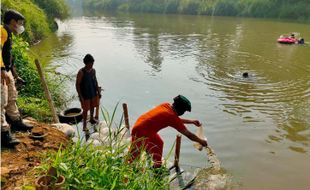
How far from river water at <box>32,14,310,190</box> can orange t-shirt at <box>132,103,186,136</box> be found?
235cm

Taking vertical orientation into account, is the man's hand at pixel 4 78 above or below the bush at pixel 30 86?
above

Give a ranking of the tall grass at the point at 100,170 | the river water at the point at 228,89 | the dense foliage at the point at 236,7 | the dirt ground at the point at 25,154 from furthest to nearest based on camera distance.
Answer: the dense foliage at the point at 236,7 < the river water at the point at 228,89 < the dirt ground at the point at 25,154 < the tall grass at the point at 100,170

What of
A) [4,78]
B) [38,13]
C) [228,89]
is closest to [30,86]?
[4,78]

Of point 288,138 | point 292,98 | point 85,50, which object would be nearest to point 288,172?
point 288,138

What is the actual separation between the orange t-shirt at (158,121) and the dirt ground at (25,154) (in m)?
1.11

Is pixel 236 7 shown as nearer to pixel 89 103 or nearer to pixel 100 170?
pixel 89 103

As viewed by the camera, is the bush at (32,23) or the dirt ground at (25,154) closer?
the dirt ground at (25,154)

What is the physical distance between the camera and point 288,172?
271 inches

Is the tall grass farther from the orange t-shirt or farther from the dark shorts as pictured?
the dark shorts

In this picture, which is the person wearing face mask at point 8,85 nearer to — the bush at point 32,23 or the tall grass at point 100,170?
the tall grass at point 100,170

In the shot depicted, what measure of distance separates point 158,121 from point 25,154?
1.84 metres

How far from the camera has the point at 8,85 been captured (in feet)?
16.9

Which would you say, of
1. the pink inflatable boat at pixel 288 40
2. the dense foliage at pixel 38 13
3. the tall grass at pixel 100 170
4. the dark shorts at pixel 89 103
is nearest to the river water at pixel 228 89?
the pink inflatable boat at pixel 288 40

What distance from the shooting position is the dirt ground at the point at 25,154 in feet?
12.8
